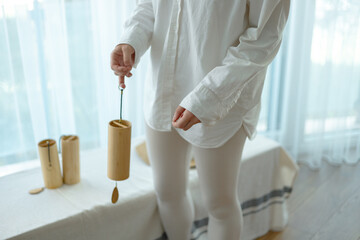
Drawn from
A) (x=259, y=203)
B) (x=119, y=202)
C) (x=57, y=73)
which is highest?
(x=57, y=73)

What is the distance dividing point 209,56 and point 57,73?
944 millimetres

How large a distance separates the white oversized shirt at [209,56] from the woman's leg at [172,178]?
0.06 meters

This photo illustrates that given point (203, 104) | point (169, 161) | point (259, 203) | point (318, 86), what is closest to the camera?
point (203, 104)

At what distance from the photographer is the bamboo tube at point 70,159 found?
127 cm

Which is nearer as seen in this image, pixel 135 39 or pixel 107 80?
pixel 135 39

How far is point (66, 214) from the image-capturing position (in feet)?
3.63

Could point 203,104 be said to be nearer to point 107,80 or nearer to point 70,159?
point 70,159

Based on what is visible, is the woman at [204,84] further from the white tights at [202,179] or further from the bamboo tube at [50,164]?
the bamboo tube at [50,164]

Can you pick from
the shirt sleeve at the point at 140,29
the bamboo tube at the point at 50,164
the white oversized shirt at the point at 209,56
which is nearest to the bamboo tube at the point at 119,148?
the white oversized shirt at the point at 209,56

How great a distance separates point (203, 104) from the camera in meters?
0.86

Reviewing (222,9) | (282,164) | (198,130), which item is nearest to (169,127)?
(198,130)

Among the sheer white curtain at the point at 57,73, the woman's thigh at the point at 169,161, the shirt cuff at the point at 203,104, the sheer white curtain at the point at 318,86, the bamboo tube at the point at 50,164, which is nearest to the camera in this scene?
the shirt cuff at the point at 203,104

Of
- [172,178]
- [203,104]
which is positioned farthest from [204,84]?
[172,178]

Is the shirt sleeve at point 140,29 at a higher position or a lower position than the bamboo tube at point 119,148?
higher
